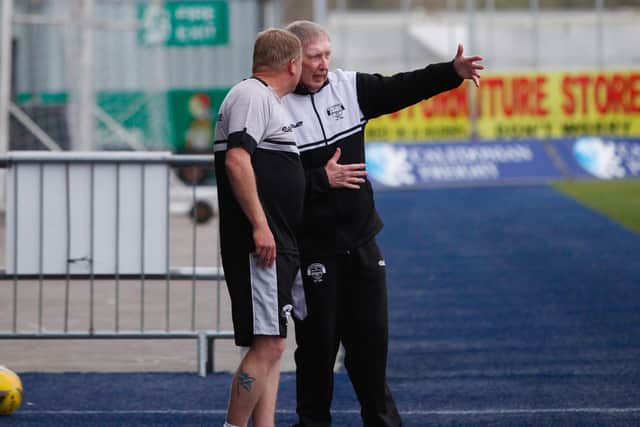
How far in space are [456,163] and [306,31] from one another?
22.7 m

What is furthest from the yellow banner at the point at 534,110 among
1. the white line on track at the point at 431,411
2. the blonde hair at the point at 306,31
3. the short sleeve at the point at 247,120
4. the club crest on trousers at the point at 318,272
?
the short sleeve at the point at 247,120

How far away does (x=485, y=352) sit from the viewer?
938 centimetres

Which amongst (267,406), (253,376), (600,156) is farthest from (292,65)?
(600,156)

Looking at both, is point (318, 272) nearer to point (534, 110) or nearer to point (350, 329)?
point (350, 329)

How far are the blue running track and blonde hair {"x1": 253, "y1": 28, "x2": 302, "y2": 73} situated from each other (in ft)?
6.96

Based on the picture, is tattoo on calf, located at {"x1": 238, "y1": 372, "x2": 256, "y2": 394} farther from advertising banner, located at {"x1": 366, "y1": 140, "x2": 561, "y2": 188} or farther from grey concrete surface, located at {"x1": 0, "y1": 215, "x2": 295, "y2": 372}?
advertising banner, located at {"x1": 366, "y1": 140, "x2": 561, "y2": 188}

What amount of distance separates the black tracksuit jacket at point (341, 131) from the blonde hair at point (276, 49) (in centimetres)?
38

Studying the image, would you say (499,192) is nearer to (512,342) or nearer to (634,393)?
(512,342)

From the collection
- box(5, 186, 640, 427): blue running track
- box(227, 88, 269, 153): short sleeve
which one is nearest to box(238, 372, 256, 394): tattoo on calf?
box(227, 88, 269, 153): short sleeve

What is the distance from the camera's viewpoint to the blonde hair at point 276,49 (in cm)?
570

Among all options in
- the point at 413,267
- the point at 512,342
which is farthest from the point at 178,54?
the point at 512,342

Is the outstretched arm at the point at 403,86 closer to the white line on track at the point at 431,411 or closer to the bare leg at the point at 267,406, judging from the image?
the bare leg at the point at 267,406

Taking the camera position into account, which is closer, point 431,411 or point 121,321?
Result: point 431,411

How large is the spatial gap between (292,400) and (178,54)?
23738 mm
